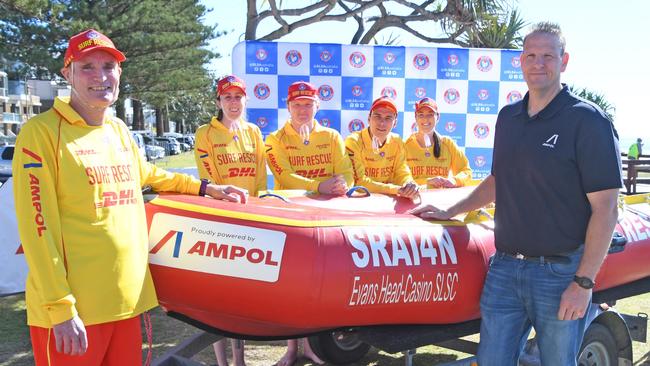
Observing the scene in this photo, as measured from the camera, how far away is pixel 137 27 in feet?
64.0

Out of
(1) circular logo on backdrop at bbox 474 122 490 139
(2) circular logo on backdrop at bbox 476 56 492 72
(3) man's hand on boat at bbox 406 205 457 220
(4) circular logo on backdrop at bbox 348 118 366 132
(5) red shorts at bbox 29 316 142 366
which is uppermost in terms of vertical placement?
(2) circular logo on backdrop at bbox 476 56 492 72

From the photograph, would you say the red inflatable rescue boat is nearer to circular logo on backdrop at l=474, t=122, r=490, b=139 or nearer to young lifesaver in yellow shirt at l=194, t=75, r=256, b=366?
young lifesaver in yellow shirt at l=194, t=75, r=256, b=366

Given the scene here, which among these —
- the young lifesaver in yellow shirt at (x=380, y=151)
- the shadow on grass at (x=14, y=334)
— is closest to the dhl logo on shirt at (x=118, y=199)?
the young lifesaver in yellow shirt at (x=380, y=151)

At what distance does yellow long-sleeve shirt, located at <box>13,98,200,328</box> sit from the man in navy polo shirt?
1.52 metres

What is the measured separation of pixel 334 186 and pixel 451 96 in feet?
10.4

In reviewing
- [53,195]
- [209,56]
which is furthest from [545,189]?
[209,56]

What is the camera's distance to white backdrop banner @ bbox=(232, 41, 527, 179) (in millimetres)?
5969

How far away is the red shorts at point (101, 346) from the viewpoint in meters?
2.12

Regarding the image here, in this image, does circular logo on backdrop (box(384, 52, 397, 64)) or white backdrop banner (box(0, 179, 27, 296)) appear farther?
circular logo on backdrop (box(384, 52, 397, 64))

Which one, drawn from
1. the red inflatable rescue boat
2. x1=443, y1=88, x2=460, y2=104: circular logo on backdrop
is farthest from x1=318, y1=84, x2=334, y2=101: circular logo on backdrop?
the red inflatable rescue boat

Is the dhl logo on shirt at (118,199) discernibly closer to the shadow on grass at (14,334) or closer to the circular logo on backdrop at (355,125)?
the shadow on grass at (14,334)

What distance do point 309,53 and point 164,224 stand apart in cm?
379

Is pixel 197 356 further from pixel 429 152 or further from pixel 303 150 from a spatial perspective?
pixel 429 152

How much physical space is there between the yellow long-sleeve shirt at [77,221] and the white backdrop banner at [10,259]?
954mm
